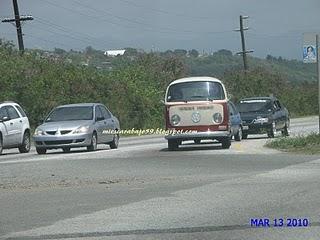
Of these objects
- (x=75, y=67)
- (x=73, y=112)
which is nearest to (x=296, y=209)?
(x=73, y=112)

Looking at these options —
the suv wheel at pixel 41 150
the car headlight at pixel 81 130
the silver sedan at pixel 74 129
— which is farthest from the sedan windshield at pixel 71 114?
the suv wheel at pixel 41 150

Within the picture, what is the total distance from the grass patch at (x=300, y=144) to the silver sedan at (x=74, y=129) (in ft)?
18.1

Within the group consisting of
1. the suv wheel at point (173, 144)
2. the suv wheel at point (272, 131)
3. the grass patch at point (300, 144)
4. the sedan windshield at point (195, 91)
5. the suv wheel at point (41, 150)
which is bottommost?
the suv wheel at point (272, 131)

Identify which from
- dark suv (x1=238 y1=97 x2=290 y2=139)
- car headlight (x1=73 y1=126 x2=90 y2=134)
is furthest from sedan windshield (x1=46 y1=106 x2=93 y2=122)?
dark suv (x1=238 y1=97 x2=290 y2=139)

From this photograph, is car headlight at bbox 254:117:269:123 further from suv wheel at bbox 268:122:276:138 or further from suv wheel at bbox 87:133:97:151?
suv wheel at bbox 87:133:97:151

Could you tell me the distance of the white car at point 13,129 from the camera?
78.4 feet

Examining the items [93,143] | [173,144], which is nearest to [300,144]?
[173,144]

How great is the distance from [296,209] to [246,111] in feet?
69.9

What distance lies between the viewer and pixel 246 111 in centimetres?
3177

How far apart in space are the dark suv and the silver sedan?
7838 millimetres

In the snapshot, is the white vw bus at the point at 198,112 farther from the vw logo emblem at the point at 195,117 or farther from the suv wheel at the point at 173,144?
the suv wheel at the point at 173,144

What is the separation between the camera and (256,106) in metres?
32.0

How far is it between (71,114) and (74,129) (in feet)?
4.70

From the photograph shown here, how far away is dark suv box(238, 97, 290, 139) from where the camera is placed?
30.8 meters
